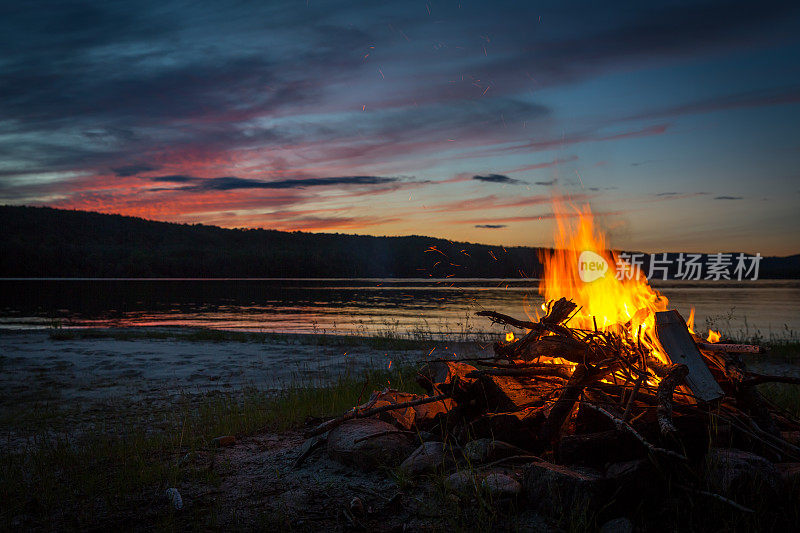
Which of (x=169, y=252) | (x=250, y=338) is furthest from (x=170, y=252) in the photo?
(x=250, y=338)

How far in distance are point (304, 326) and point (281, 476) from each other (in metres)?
21.1

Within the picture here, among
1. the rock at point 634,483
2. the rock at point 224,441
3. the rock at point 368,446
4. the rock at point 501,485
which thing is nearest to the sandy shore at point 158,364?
the rock at point 224,441

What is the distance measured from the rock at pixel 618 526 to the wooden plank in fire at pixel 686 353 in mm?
1382

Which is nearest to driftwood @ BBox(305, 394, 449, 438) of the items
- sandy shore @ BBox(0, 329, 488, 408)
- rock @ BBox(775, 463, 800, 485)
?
rock @ BBox(775, 463, 800, 485)

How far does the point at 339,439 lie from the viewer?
4.48 meters

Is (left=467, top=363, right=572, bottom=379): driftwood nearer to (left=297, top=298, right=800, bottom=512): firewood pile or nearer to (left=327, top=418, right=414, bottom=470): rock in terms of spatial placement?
(left=297, top=298, right=800, bottom=512): firewood pile

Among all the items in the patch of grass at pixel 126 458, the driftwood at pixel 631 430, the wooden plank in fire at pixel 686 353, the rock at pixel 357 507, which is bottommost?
the patch of grass at pixel 126 458

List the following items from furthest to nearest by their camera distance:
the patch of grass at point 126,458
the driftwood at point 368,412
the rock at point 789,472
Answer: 1. the driftwood at point 368,412
2. the patch of grass at point 126,458
3. the rock at point 789,472

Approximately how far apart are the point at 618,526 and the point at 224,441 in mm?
3932

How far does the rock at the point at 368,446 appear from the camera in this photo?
13.8 ft

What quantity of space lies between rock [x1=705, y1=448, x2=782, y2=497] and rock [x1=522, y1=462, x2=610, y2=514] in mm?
721

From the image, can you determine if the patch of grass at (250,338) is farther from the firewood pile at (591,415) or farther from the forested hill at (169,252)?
the forested hill at (169,252)

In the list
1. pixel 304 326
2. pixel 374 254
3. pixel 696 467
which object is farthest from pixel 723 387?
pixel 374 254

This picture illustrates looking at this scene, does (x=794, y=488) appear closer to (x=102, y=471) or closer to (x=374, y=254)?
(x=102, y=471)
